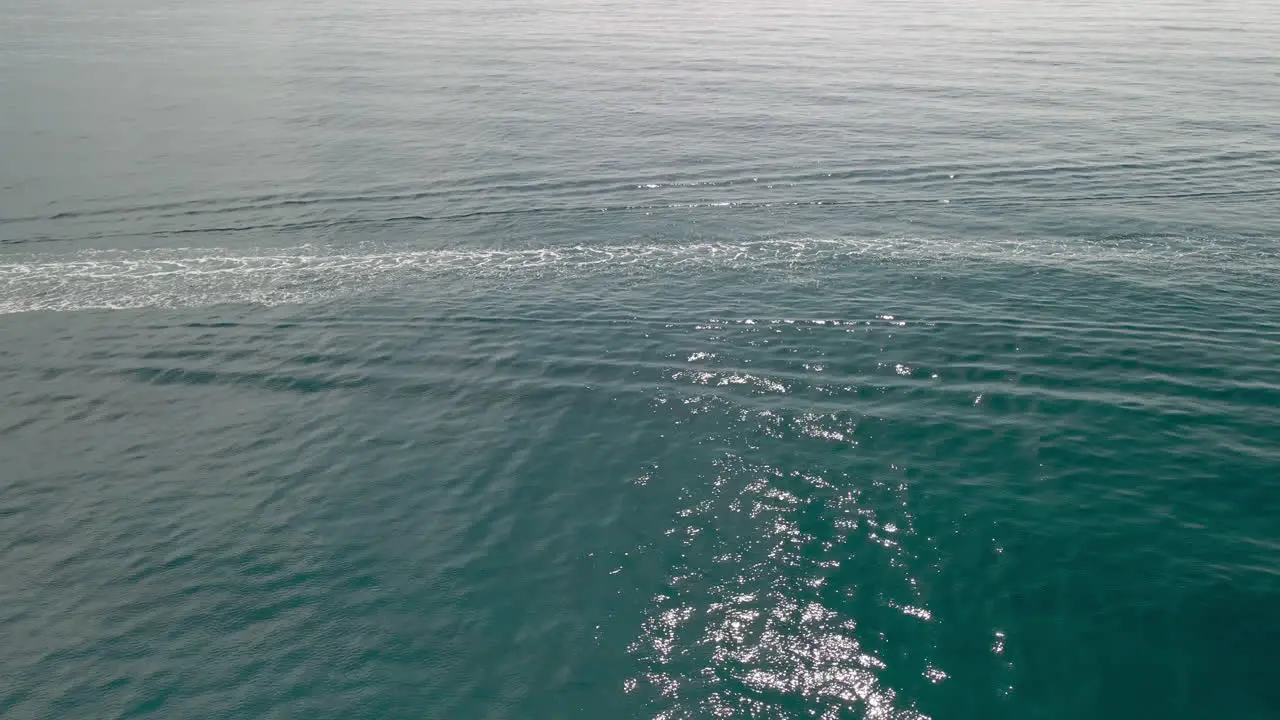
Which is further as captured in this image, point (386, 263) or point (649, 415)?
point (386, 263)

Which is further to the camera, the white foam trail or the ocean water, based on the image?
the white foam trail

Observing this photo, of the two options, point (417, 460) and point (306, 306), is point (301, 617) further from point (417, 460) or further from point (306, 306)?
point (306, 306)

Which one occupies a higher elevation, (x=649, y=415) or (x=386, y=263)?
(x=386, y=263)

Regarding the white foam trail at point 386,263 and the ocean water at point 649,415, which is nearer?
the ocean water at point 649,415
